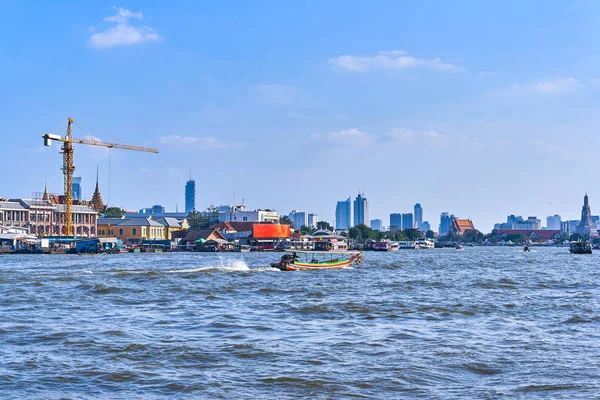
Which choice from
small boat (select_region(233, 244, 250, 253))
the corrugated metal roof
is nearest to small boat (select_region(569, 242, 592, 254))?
small boat (select_region(233, 244, 250, 253))

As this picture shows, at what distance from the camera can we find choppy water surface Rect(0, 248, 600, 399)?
14.9m

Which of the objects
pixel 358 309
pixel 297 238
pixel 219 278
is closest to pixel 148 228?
pixel 297 238

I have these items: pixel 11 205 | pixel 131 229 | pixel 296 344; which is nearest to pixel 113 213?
pixel 131 229

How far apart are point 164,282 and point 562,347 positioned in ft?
87.6

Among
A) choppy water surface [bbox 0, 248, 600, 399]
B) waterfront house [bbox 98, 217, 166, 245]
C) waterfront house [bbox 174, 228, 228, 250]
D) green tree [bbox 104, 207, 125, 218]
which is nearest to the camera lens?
choppy water surface [bbox 0, 248, 600, 399]

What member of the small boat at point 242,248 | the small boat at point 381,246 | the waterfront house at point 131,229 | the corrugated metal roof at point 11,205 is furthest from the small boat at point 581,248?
the corrugated metal roof at point 11,205

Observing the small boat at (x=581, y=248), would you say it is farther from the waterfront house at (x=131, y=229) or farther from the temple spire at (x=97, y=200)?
the temple spire at (x=97, y=200)

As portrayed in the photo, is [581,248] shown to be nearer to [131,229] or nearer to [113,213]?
[131,229]

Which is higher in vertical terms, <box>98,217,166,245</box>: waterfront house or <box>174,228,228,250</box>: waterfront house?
<box>98,217,166,245</box>: waterfront house

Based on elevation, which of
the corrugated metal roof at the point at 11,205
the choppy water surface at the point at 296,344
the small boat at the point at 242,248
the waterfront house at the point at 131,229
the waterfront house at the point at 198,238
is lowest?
the choppy water surface at the point at 296,344

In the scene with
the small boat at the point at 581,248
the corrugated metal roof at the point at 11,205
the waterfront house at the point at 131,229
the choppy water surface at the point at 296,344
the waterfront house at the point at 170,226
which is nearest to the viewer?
the choppy water surface at the point at 296,344

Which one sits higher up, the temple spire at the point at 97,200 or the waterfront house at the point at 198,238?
the temple spire at the point at 97,200

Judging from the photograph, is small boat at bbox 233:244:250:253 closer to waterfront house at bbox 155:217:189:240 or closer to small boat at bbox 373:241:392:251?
waterfront house at bbox 155:217:189:240

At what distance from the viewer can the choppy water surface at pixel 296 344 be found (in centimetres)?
1492
